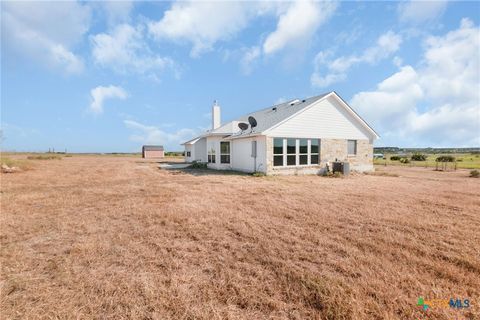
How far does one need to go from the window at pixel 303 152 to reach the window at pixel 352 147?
4628 millimetres

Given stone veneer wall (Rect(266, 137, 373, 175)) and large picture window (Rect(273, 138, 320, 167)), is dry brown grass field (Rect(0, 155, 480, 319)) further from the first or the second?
large picture window (Rect(273, 138, 320, 167))

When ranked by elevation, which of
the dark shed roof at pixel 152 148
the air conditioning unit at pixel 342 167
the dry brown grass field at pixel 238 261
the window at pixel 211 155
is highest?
the dark shed roof at pixel 152 148

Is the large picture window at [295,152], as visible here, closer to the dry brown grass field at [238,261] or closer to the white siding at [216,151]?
the white siding at [216,151]

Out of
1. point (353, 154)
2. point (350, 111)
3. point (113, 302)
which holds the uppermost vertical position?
point (350, 111)

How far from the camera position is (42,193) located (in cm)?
885

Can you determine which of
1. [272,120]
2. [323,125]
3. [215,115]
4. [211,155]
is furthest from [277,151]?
[215,115]

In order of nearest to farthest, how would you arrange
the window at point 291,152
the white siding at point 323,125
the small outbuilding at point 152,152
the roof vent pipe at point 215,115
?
the white siding at point 323,125 < the window at point 291,152 < the roof vent pipe at point 215,115 < the small outbuilding at point 152,152

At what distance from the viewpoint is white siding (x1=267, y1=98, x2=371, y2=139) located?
14977mm

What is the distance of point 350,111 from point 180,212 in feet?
53.1

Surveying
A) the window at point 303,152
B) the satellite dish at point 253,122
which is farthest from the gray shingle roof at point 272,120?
the window at point 303,152

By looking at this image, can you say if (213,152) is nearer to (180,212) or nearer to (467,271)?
(180,212)

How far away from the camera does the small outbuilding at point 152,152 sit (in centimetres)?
5222

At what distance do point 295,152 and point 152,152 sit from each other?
45.9m

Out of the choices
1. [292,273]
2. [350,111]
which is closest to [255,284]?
[292,273]
